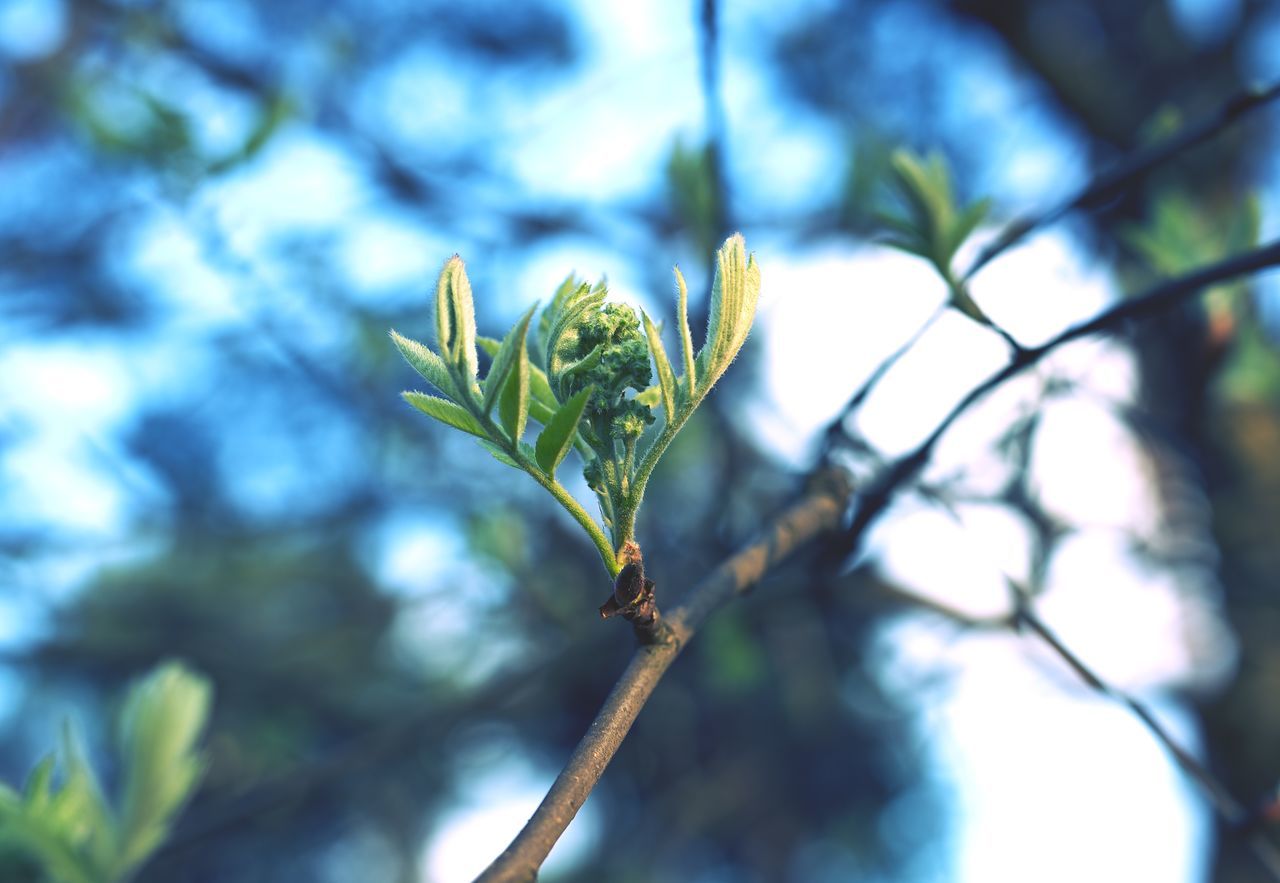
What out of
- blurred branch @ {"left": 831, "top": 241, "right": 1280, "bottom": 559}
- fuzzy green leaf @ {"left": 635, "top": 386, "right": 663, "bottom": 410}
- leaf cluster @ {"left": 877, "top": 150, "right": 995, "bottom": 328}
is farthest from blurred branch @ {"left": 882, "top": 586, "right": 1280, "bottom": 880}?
fuzzy green leaf @ {"left": 635, "top": 386, "right": 663, "bottom": 410}

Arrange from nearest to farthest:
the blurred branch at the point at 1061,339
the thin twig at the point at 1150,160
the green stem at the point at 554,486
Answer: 1. the green stem at the point at 554,486
2. the blurred branch at the point at 1061,339
3. the thin twig at the point at 1150,160

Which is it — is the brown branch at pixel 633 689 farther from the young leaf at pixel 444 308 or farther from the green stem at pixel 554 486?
the young leaf at pixel 444 308

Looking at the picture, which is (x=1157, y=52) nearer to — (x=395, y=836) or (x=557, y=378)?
(x=557, y=378)

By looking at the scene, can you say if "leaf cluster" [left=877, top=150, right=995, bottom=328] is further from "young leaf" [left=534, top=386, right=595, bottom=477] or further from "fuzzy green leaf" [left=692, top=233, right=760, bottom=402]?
"young leaf" [left=534, top=386, right=595, bottom=477]

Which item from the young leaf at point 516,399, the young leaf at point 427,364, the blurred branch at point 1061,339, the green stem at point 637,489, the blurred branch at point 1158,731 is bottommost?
the blurred branch at point 1158,731

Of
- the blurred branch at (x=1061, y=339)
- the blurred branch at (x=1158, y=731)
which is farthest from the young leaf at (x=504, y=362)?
the blurred branch at (x=1158, y=731)

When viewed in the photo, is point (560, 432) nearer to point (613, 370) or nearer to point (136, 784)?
point (613, 370)

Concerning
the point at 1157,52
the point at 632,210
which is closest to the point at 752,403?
the point at 632,210
